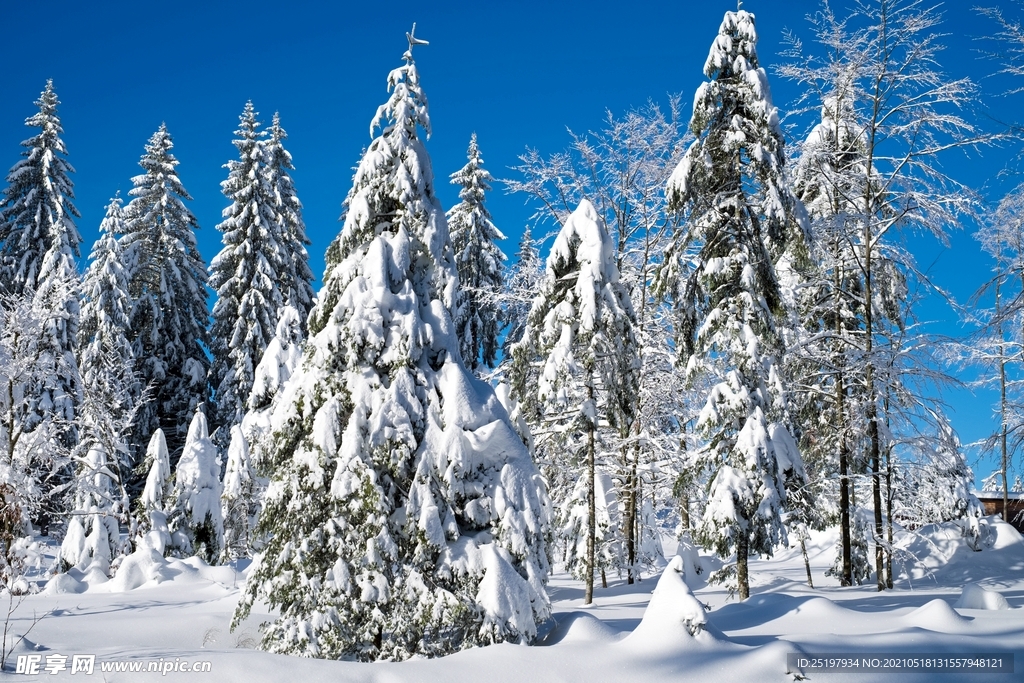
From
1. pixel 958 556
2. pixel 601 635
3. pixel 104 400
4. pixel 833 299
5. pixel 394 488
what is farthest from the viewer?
pixel 104 400

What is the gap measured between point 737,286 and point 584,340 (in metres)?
3.10

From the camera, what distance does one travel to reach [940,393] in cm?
1421

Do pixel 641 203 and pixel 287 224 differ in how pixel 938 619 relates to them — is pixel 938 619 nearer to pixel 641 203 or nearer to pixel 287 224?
pixel 641 203

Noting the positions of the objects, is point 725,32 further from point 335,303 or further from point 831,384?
point 335,303

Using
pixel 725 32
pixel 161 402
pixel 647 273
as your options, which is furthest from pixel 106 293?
pixel 725 32

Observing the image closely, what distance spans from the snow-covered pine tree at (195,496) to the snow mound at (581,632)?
1517 centimetres

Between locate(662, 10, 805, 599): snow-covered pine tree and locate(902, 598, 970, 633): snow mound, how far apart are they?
3692mm

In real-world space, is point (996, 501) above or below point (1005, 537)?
above

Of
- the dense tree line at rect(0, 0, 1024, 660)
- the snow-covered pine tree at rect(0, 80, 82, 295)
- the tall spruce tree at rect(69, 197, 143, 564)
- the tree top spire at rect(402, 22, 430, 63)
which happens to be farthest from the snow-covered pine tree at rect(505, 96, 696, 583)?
the snow-covered pine tree at rect(0, 80, 82, 295)

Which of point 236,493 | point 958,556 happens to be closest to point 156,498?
point 236,493

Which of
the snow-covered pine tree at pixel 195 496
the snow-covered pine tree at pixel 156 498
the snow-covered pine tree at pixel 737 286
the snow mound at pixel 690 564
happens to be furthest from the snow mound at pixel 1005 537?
the snow-covered pine tree at pixel 156 498

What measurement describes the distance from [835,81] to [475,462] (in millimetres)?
11726

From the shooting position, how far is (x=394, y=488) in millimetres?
8984

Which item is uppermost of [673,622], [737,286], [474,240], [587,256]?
[474,240]
